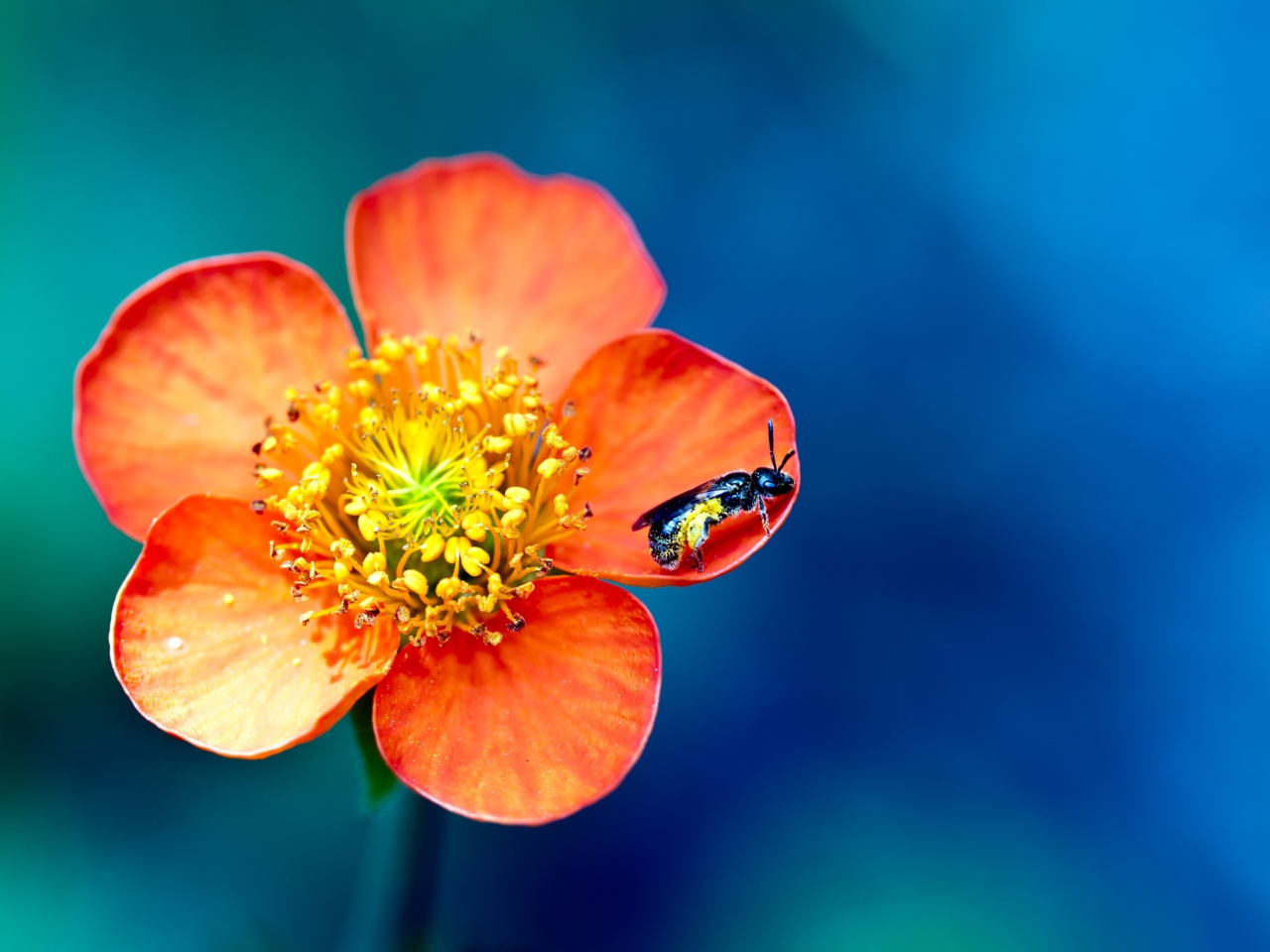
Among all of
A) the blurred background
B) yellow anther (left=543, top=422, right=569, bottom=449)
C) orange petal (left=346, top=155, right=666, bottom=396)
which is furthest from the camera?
the blurred background

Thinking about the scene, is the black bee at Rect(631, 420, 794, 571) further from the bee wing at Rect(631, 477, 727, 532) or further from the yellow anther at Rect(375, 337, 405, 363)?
the yellow anther at Rect(375, 337, 405, 363)

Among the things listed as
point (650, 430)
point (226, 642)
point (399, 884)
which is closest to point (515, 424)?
point (650, 430)

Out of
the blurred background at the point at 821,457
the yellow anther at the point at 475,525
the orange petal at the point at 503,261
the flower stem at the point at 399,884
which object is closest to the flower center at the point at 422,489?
the yellow anther at the point at 475,525

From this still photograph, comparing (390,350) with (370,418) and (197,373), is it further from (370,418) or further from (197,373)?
(197,373)

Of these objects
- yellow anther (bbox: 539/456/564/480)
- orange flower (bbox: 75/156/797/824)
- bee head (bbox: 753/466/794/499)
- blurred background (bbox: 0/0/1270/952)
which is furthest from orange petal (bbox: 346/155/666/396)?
blurred background (bbox: 0/0/1270/952)

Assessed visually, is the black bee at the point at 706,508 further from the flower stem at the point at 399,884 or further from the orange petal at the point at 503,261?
the flower stem at the point at 399,884

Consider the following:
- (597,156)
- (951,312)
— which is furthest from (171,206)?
(951,312)

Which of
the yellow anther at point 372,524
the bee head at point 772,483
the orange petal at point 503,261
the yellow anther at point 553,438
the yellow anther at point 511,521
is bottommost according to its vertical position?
the yellow anther at point 372,524
